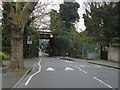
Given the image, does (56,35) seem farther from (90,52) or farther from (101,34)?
(101,34)

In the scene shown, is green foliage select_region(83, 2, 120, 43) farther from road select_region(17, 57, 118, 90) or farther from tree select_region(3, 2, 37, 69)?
tree select_region(3, 2, 37, 69)

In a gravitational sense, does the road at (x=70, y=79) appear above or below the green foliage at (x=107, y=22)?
below

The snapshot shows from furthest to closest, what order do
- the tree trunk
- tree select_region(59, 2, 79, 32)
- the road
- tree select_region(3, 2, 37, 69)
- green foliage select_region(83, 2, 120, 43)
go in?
tree select_region(59, 2, 79, 32), green foliage select_region(83, 2, 120, 43), the tree trunk, tree select_region(3, 2, 37, 69), the road

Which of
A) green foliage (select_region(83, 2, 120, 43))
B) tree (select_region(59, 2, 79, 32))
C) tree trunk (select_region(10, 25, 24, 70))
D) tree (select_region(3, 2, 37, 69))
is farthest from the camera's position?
tree (select_region(59, 2, 79, 32))

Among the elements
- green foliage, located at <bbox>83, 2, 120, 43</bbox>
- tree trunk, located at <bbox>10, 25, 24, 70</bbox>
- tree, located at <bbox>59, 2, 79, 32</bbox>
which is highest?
tree, located at <bbox>59, 2, 79, 32</bbox>

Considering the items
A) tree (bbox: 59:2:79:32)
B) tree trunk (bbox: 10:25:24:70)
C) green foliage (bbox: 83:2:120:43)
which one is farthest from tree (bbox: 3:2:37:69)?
tree (bbox: 59:2:79:32)

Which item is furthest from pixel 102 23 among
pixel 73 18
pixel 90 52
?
pixel 73 18

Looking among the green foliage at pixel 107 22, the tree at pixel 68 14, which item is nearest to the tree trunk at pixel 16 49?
the green foliage at pixel 107 22

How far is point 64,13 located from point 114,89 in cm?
6724

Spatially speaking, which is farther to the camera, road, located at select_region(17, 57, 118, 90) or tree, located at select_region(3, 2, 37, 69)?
tree, located at select_region(3, 2, 37, 69)

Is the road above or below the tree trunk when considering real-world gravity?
below

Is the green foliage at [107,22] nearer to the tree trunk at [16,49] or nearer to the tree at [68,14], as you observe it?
the tree trunk at [16,49]

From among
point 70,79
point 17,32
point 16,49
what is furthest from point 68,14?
point 70,79

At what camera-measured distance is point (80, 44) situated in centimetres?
4591
